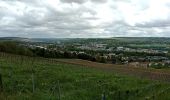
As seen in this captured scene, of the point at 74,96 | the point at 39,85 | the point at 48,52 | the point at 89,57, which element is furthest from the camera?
the point at 89,57

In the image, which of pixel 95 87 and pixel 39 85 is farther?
pixel 95 87

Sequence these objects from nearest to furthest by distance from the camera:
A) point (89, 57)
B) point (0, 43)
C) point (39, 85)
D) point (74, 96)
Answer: point (74, 96), point (39, 85), point (0, 43), point (89, 57)

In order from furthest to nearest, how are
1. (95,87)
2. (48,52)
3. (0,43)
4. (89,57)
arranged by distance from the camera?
(89,57) < (48,52) < (0,43) < (95,87)

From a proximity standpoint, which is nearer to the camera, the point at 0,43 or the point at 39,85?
the point at 39,85

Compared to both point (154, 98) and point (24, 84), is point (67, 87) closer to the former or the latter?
point (24, 84)

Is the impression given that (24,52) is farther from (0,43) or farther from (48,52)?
(48,52)

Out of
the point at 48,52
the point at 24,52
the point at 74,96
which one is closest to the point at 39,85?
the point at 74,96

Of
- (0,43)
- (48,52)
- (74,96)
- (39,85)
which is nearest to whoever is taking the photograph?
(74,96)

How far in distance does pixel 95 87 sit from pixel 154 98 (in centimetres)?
431

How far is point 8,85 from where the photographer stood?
19062 millimetres

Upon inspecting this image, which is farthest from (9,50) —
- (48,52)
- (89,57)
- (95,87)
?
(95,87)

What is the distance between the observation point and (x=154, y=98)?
64.7ft

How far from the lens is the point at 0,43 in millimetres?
68562

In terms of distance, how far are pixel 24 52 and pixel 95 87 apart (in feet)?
157
